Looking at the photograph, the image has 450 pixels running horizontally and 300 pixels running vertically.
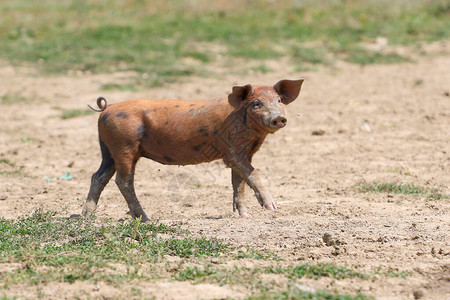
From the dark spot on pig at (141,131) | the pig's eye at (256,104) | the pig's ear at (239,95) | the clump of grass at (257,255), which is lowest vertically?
the clump of grass at (257,255)

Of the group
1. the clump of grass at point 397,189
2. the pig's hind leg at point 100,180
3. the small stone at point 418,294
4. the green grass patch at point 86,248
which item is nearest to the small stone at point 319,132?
the clump of grass at point 397,189

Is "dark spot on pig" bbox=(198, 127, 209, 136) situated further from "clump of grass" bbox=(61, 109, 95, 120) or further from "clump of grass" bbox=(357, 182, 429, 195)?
"clump of grass" bbox=(61, 109, 95, 120)

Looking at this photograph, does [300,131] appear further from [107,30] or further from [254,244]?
[107,30]

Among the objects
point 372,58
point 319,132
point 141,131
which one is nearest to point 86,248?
point 141,131

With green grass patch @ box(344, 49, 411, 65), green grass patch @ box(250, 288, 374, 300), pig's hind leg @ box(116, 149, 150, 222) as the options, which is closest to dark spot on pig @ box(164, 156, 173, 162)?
pig's hind leg @ box(116, 149, 150, 222)

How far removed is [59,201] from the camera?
7609mm

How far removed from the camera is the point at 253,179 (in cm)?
655

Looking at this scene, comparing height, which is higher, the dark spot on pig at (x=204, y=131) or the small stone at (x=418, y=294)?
the dark spot on pig at (x=204, y=131)

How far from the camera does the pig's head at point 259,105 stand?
20.7ft

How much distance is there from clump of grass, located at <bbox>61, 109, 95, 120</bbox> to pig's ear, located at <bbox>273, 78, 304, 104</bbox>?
5333 mm

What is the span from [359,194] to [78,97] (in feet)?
20.5

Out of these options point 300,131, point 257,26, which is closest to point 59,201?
point 300,131

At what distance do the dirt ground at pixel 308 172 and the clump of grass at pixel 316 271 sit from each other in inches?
3.5

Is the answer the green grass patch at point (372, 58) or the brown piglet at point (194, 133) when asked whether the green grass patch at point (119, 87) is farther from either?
the brown piglet at point (194, 133)
